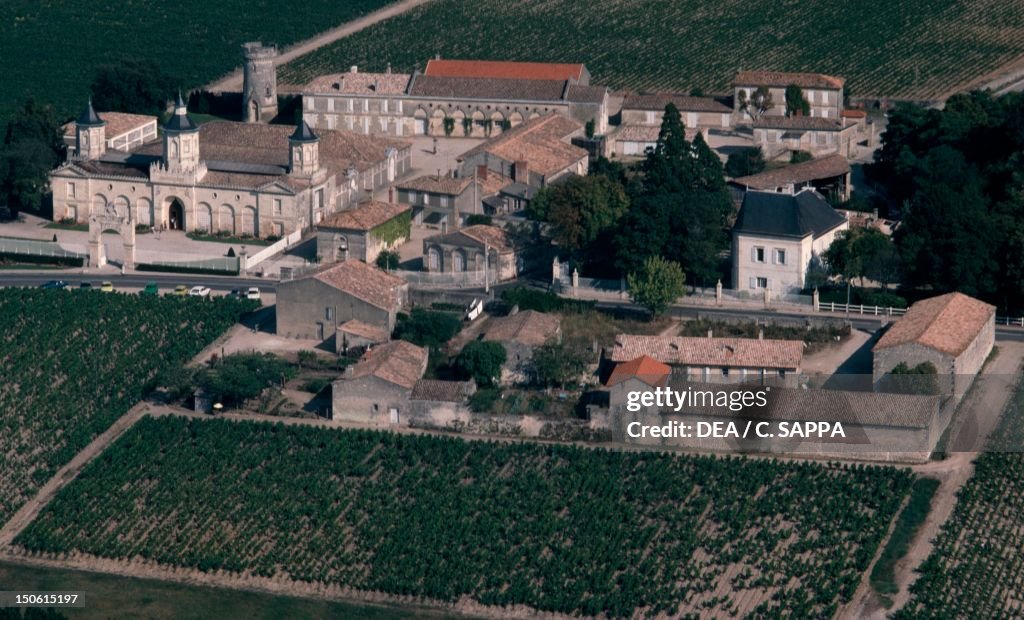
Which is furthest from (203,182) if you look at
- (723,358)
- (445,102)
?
(723,358)

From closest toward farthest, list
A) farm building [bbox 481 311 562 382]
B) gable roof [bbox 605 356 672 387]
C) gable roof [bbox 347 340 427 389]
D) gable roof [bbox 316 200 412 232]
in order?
gable roof [bbox 605 356 672 387]
gable roof [bbox 347 340 427 389]
farm building [bbox 481 311 562 382]
gable roof [bbox 316 200 412 232]

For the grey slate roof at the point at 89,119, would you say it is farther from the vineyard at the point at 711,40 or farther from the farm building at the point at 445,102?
the vineyard at the point at 711,40

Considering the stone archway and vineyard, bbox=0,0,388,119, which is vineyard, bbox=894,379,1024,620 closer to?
the stone archway

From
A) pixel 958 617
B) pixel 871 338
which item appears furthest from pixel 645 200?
pixel 958 617

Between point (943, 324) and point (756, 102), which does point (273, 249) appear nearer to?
point (943, 324)

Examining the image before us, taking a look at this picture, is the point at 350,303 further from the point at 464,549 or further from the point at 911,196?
the point at 911,196

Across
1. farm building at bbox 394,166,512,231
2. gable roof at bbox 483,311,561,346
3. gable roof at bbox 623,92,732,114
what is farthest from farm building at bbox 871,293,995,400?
gable roof at bbox 623,92,732,114

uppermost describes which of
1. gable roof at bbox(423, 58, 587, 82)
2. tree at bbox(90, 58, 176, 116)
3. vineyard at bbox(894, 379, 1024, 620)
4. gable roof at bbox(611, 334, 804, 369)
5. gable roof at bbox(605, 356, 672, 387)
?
gable roof at bbox(423, 58, 587, 82)
